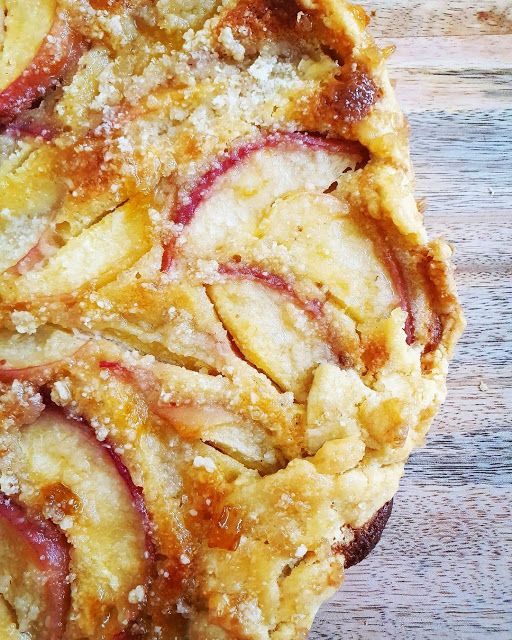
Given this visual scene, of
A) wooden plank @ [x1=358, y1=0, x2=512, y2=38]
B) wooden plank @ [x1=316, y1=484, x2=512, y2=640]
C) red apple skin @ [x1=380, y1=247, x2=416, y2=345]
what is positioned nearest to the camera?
red apple skin @ [x1=380, y1=247, x2=416, y2=345]

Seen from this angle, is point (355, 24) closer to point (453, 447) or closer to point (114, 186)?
point (114, 186)

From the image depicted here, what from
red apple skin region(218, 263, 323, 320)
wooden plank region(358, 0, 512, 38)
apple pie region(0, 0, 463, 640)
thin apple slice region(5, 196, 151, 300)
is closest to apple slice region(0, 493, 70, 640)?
apple pie region(0, 0, 463, 640)

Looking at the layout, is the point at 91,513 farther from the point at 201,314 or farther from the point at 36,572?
the point at 201,314

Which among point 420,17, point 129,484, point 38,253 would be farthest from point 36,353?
point 420,17

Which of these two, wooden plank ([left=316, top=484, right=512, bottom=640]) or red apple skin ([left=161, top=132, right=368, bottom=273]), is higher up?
red apple skin ([left=161, top=132, right=368, bottom=273])

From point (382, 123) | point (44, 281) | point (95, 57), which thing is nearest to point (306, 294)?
point (382, 123)

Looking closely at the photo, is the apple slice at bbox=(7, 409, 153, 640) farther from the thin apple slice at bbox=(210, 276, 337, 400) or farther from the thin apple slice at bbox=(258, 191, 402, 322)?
the thin apple slice at bbox=(258, 191, 402, 322)

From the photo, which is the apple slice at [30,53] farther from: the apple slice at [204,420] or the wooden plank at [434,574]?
the wooden plank at [434,574]
